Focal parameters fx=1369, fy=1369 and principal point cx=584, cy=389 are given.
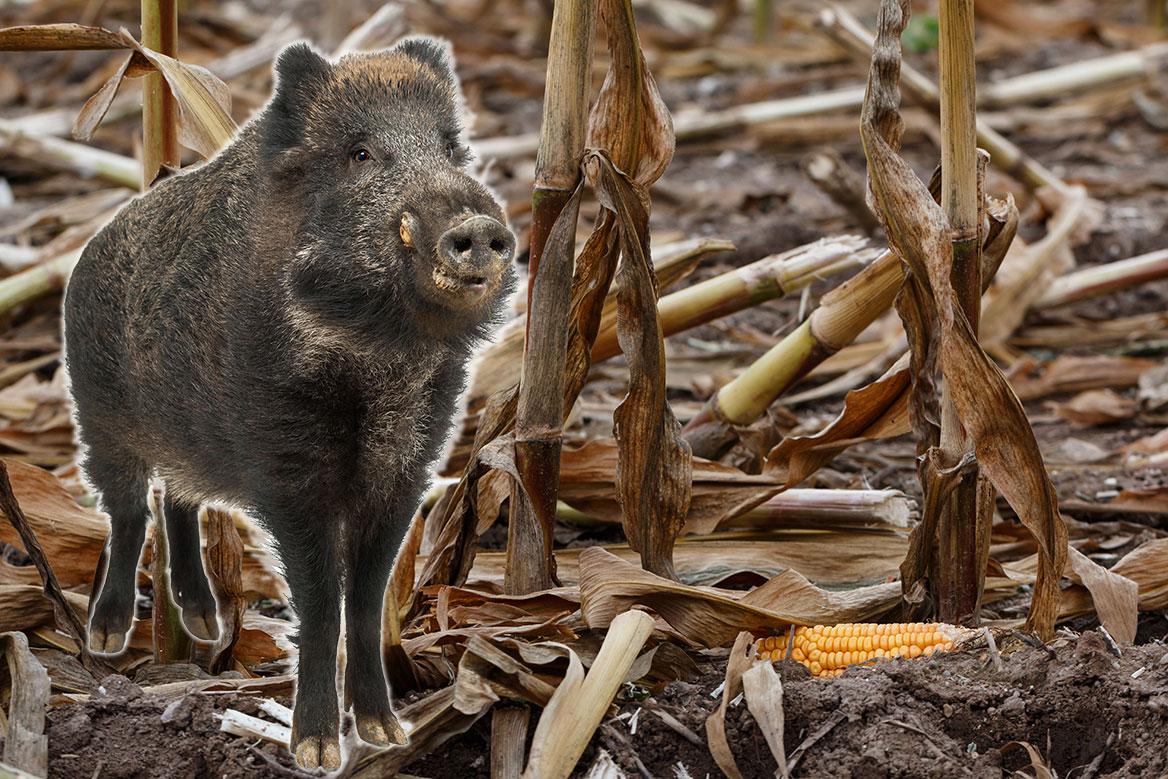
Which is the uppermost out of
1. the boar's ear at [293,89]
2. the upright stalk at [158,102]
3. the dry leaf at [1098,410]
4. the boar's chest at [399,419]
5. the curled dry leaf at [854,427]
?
the boar's ear at [293,89]

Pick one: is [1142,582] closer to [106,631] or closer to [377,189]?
[377,189]

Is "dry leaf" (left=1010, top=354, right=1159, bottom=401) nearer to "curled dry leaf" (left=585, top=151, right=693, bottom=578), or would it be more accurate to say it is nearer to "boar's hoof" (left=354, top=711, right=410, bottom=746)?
"curled dry leaf" (left=585, top=151, right=693, bottom=578)

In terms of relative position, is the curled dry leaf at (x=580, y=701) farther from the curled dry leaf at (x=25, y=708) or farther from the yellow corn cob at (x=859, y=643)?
the curled dry leaf at (x=25, y=708)

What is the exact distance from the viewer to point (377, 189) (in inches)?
84.2

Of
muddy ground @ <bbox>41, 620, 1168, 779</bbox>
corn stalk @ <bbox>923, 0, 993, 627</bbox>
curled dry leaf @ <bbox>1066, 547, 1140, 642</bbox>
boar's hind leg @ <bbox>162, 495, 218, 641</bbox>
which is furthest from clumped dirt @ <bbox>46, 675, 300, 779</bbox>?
curled dry leaf @ <bbox>1066, 547, 1140, 642</bbox>

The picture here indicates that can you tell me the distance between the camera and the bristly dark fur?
212cm

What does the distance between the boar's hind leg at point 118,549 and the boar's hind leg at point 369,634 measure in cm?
68

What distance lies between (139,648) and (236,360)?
1133 mm

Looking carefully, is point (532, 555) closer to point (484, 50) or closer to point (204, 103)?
point (204, 103)

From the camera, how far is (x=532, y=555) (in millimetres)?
2783

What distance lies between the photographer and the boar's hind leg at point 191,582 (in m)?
3.07

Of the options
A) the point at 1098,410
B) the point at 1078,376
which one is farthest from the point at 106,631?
the point at 1078,376

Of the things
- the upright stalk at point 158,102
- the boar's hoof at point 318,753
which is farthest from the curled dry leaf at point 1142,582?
the upright stalk at point 158,102

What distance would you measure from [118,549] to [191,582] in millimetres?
201
